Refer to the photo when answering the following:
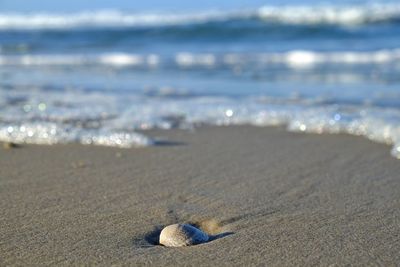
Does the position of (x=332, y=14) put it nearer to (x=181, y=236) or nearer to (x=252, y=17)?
(x=252, y=17)

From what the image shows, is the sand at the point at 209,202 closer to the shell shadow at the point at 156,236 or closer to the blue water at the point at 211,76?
the shell shadow at the point at 156,236

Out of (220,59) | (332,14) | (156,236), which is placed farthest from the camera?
(332,14)

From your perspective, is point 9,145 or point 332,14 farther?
point 332,14

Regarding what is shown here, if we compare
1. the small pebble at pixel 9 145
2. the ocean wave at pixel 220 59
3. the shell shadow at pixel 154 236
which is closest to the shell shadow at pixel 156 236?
the shell shadow at pixel 154 236

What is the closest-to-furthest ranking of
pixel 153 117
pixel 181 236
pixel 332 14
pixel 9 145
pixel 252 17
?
pixel 181 236, pixel 9 145, pixel 153 117, pixel 332 14, pixel 252 17

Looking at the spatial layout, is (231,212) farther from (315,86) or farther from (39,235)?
(315,86)

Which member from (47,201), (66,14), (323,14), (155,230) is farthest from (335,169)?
(66,14)

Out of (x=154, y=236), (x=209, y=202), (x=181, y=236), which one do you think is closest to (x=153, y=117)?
(x=209, y=202)
